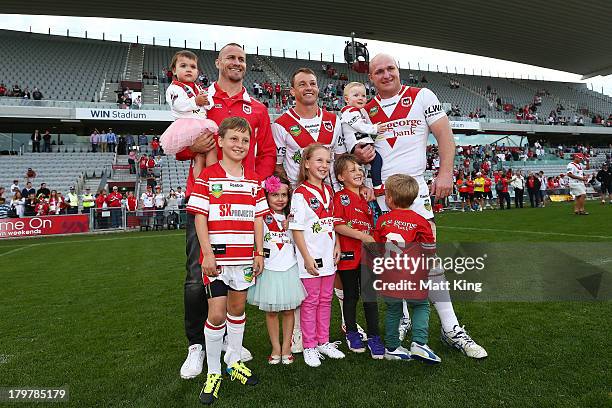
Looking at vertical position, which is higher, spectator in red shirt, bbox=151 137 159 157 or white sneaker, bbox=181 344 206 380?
spectator in red shirt, bbox=151 137 159 157

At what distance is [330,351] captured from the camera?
10.1ft

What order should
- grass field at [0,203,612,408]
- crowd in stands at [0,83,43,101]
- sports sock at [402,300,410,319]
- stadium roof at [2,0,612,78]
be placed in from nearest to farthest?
grass field at [0,203,612,408] → sports sock at [402,300,410,319] → crowd in stands at [0,83,43,101] → stadium roof at [2,0,612,78]

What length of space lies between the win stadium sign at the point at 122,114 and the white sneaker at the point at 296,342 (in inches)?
898

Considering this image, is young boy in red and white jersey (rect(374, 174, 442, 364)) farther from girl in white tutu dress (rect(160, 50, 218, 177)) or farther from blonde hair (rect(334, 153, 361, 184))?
girl in white tutu dress (rect(160, 50, 218, 177))

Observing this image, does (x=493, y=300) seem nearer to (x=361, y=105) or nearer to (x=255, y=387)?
(x=361, y=105)

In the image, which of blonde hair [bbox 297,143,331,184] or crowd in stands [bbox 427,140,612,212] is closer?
blonde hair [bbox 297,143,331,184]

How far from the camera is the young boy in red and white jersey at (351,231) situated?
10.5 feet

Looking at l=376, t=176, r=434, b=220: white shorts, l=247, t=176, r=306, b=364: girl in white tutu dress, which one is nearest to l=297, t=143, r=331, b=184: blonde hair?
l=247, t=176, r=306, b=364: girl in white tutu dress

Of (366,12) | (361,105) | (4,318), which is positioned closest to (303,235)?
(361,105)

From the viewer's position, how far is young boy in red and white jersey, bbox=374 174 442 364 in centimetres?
288

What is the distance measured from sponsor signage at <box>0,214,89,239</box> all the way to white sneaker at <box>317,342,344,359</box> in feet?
49.4

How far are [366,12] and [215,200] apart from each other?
34.3 m

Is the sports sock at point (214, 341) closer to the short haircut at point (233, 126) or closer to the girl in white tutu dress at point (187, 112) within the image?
the girl in white tutu dress at point (187, 112)

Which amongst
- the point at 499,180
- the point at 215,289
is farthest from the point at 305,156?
the point at 499,180
